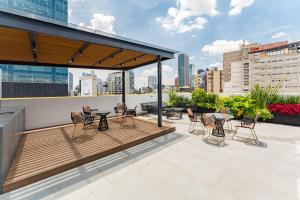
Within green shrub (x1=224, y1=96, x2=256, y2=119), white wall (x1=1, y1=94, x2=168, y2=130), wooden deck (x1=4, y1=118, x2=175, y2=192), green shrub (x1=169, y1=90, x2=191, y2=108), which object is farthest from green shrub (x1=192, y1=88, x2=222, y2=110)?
white wall (x1=1, y1=94, x2=168, y2=130)

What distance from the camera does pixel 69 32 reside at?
129 inches

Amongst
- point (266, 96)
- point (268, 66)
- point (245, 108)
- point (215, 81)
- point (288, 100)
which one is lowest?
point (245, 108)

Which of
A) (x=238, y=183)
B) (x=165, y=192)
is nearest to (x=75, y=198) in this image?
(x=165, y=192)

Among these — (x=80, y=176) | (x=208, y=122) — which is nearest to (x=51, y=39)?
(x=80, y=176)

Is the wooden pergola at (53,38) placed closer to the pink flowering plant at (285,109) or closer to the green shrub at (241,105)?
the green shrub at (241,105)

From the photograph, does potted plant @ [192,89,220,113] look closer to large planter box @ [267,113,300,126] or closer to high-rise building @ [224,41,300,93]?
large planter box @ [267,113,300,126]

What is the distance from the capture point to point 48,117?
19.9 feet

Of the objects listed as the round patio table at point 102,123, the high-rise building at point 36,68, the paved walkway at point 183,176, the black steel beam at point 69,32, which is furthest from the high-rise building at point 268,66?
the high-rise building at point 36,68

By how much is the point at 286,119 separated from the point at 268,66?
7326cm

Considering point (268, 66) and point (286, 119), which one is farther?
point (268, 66)

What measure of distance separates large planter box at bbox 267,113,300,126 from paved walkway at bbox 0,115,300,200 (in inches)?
122

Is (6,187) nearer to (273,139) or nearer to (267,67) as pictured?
(273,139)

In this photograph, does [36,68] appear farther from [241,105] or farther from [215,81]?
[215,81]

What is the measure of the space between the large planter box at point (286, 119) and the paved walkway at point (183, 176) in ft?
10.2
